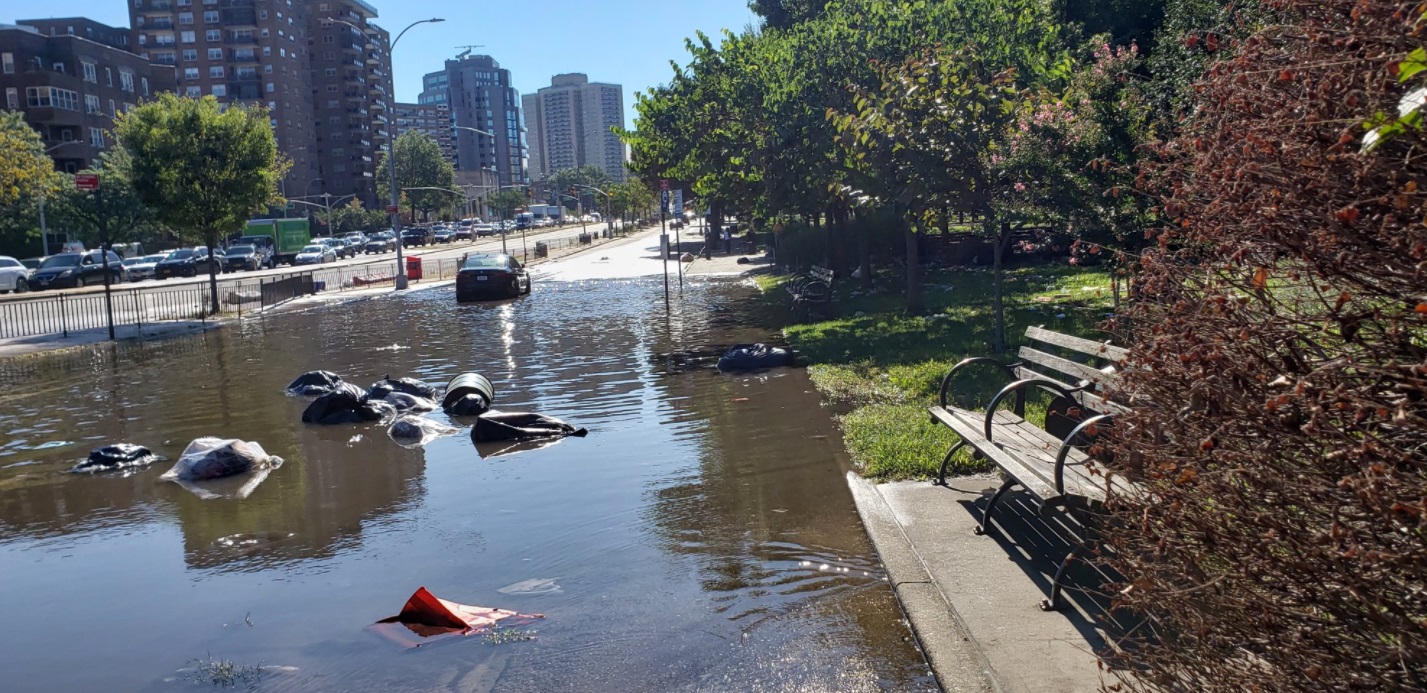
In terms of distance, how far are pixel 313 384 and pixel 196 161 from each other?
16.1 m

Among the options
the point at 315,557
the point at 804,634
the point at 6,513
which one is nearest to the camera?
the point at 804,634

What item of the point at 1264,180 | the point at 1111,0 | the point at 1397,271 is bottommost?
the point at 1397,271

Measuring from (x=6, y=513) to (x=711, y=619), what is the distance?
21.3 feet

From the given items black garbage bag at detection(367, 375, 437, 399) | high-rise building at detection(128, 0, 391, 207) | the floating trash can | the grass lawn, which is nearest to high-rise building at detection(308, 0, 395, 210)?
high-rise building at detection(128, 0, 391, 207)

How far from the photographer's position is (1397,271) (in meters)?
2.50

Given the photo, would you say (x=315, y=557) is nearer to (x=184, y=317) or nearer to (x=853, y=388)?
(x=853, y=388)

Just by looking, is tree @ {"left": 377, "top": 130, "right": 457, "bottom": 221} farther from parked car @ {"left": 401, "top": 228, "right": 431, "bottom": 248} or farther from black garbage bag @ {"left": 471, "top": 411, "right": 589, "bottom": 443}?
black garbage bag @ {"left": 471, "top": 411, "right": 589, "bottom": 443}

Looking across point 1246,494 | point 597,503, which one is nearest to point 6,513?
point 597,503

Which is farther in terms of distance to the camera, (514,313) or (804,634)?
(514,313)

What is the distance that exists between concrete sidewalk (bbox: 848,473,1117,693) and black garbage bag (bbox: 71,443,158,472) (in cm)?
689

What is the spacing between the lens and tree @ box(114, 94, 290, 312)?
1101 inches

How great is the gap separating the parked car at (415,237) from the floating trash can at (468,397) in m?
79.4

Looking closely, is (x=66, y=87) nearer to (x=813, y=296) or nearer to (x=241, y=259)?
(x=241, y=259)

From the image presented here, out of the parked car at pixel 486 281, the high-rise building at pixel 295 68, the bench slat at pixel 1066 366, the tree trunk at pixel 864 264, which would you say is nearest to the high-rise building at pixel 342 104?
the high-rise building at pixel 295 68
